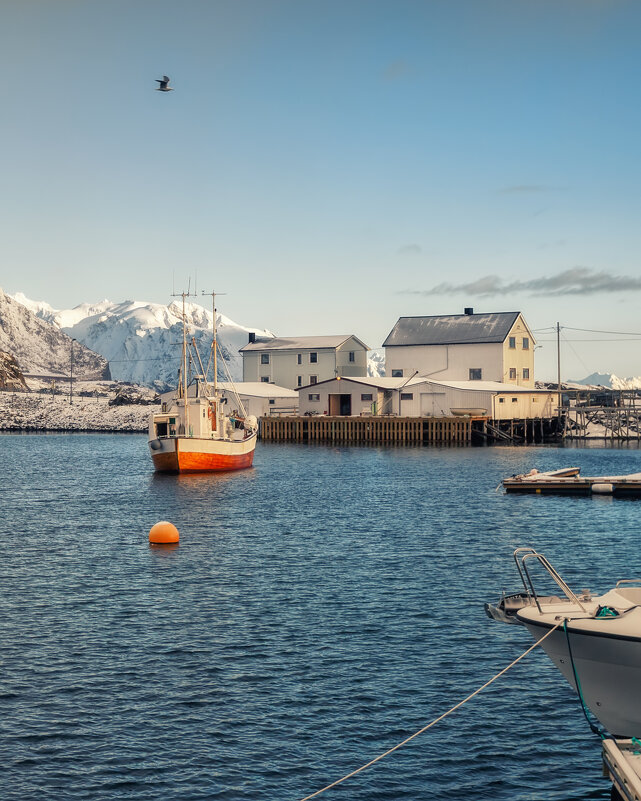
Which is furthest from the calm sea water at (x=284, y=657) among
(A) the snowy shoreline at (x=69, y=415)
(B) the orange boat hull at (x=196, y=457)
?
(A) the snowy shoreline at (x=69, y=415)

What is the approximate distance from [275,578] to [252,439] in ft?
169

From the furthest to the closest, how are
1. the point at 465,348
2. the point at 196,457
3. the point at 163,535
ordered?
the point at 465,348 < the point at 196,457 < the point at 163,535

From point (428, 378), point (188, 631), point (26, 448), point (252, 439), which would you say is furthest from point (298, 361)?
point (188, 631)

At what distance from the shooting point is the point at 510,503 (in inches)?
2186

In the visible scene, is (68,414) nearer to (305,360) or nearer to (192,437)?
(305,360)

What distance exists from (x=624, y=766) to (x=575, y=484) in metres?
46.6

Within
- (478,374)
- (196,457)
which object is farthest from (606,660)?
(478,374)

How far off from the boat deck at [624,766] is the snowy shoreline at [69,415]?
492 feet

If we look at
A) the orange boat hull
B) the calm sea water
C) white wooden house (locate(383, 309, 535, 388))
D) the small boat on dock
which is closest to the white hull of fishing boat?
the calm sea water

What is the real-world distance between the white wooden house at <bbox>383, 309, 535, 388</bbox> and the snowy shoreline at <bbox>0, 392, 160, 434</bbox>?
5318cm

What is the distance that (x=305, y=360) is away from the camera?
444 ft

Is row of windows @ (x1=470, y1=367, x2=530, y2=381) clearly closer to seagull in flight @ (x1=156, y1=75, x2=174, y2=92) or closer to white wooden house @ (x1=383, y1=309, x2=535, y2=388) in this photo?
white wooden house @ (x1=383, y1=309, x2=535, y2=388)

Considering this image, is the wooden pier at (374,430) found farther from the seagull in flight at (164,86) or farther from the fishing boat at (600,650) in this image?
the fishing boat at (600,650)

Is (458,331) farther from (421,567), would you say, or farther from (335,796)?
(335,796)
